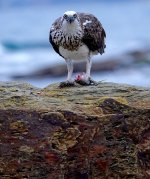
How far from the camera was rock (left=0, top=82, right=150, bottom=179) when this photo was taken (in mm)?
9086

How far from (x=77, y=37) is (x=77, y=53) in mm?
284

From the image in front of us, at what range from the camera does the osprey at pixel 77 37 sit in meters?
11.5

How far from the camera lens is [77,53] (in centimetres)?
1187

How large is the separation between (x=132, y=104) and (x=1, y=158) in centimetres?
179

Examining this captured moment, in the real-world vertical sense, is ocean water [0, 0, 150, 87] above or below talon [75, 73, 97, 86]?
above

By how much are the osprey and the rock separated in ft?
5.58

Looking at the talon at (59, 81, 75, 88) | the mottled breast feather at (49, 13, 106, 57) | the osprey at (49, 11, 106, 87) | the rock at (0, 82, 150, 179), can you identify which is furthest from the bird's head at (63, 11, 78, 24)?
the rock at (0, 82, 150, 179)

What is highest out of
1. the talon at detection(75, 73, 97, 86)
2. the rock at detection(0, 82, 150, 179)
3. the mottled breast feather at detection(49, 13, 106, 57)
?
the mottled breast feather at detection(49, 13, 106, 57)

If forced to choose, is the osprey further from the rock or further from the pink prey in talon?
the rock

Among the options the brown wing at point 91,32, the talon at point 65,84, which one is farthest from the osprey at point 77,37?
the talon at point 65,84

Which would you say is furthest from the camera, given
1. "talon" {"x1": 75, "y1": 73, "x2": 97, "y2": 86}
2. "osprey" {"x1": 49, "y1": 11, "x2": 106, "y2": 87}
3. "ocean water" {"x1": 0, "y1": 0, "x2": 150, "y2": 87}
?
"ocean water" {"x1": 0, "y1": 0, "x2": 150, "y2": 87}

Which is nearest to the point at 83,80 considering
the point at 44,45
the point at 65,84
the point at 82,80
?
the point at 82,80

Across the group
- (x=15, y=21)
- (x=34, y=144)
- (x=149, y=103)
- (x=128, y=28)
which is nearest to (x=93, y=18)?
(x=149, y=103)

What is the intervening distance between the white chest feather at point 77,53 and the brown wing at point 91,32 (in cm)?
10
